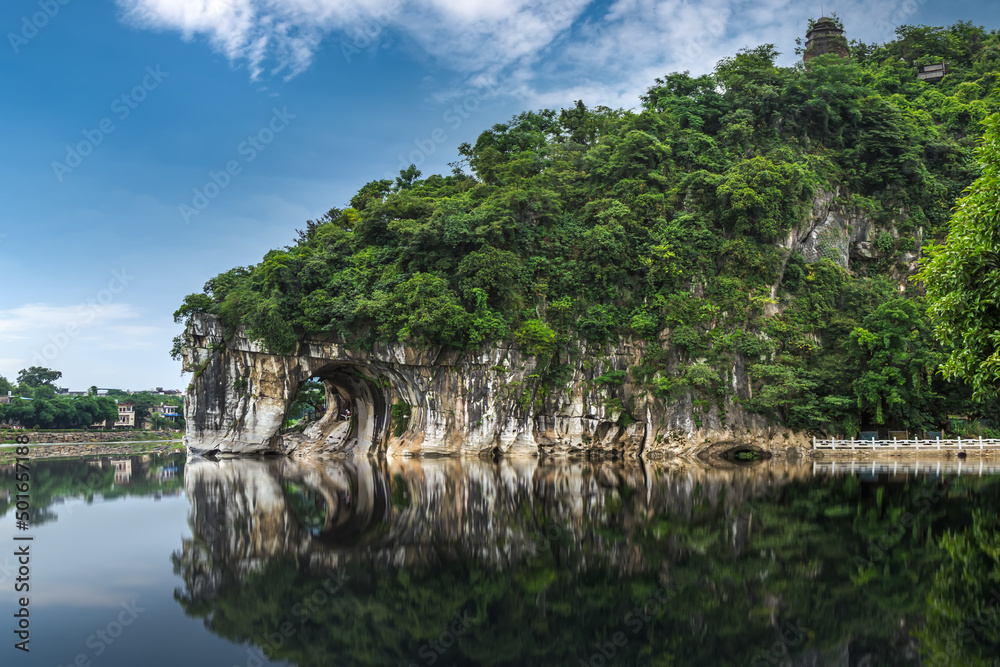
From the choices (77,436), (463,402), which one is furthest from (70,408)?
(463,402)

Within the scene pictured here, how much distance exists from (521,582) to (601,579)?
0.85 m

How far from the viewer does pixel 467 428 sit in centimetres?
3161

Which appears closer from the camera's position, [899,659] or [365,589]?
[899,659]

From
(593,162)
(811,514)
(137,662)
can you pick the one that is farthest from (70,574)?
(593,162)

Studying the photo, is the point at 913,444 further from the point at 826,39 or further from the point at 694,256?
the point at 826,39

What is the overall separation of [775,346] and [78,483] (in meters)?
27.6

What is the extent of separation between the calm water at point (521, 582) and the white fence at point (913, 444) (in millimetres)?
15856

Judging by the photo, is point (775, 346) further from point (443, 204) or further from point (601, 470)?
point (443, 204)

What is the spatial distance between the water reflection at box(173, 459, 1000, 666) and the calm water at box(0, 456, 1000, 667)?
0.09 feet

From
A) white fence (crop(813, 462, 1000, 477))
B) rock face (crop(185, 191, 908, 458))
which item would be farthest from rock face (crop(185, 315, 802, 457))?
white fence (crop(813, 462, 1000, 477))

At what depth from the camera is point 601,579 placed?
7305mm

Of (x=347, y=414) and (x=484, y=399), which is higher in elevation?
(x=484, y=399)

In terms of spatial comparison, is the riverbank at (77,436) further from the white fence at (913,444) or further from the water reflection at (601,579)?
the white fence at (913,444)

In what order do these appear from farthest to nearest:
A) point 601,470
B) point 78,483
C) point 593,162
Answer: point 593,162 → point 601,470 → point 78,483
